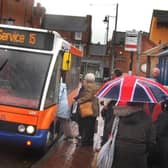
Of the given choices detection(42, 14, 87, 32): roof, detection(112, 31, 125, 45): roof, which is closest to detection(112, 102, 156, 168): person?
detection(112, 31, 125, 45): roof

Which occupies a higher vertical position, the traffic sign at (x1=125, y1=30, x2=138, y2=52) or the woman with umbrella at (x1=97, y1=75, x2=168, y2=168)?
the traffic sign at (x1=125, y1=30, x2=138, y2=52)

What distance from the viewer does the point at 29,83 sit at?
10.3 m

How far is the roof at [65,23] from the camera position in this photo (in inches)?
3504

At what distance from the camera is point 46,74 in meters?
10.3

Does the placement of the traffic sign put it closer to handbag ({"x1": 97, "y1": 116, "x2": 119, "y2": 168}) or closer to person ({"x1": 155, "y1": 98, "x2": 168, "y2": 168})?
person ({"x1": 155, "y1": 98, "x2": 168, "y2": 168})

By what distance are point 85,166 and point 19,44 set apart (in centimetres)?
287

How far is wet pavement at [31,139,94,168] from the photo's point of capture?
396 inches


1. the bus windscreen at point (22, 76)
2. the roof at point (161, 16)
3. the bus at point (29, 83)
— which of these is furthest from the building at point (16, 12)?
the bus windscreen at point (22, 76)

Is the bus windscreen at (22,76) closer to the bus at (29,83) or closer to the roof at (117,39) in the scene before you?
the bus at (29,83)

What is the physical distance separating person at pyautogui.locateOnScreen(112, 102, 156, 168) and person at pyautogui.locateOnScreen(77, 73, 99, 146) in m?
6.51

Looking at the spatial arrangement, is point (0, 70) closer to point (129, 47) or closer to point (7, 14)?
point (129, 47)

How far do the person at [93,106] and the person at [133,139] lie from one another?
651cm

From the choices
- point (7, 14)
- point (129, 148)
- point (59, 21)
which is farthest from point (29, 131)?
point (59, 21)

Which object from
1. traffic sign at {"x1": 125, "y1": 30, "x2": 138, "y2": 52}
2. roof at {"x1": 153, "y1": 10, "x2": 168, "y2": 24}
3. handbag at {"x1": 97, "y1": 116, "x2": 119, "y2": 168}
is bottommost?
handbag at {"x1": 97, "y1": 116, "x2": 119, "y2": 168}
